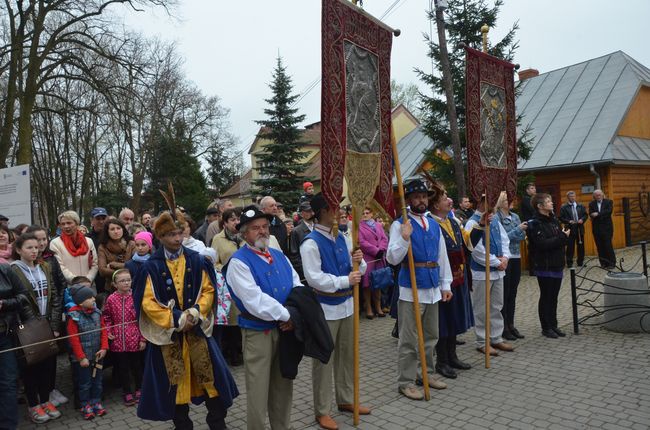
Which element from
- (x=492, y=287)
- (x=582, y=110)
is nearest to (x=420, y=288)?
(x=492, y=287)

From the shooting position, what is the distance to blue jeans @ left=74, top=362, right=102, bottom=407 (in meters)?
4.84

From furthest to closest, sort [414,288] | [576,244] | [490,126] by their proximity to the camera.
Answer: [576,244]
[490,126]
[414,288]

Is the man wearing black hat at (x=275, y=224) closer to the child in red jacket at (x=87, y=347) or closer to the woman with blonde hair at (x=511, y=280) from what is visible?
the child in red jacket at (x=87, y=347)

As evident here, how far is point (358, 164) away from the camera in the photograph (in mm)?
4453

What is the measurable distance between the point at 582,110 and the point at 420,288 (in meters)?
16.2

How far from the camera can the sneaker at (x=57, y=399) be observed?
5085mm

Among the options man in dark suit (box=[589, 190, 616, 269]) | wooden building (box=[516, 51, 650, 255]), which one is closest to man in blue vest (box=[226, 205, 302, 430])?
man in dark suit (box=[589, 190, 616, 269])

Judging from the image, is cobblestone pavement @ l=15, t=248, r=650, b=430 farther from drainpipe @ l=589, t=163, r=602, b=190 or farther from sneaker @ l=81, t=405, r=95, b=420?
drainpipe @ l=589, t=163, r=602, b=190

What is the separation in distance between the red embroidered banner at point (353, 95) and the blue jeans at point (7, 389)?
3174mm

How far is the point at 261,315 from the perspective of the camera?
358 centimetres

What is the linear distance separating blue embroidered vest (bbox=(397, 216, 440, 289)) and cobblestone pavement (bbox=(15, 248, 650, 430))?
1.16 m

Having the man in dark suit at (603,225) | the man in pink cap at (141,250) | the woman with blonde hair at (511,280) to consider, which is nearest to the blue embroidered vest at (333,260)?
the man in pink cap at (141,250)

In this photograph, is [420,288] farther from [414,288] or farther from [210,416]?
[210,416]

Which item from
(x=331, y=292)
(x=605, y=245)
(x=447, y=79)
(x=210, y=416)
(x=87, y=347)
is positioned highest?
(x=447, y=79)
